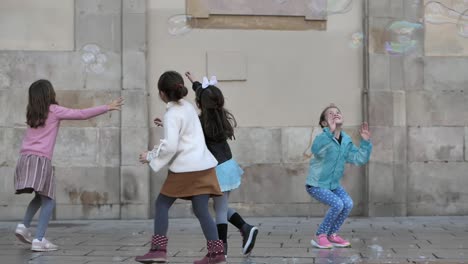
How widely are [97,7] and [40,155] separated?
120 inches

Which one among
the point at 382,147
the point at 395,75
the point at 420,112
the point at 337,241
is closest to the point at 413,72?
the point at 395,75

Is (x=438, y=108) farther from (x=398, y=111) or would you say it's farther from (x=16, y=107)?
(x=16, y=107)

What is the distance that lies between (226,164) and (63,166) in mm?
3594

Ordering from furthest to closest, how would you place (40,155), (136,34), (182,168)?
(136,34) → (40,155) → (182,168)

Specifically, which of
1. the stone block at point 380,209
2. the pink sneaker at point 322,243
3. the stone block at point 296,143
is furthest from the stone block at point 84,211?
the stone block at point 380,209

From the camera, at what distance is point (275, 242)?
265 inches

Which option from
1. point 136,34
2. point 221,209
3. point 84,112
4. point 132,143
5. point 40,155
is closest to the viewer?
point 221,209

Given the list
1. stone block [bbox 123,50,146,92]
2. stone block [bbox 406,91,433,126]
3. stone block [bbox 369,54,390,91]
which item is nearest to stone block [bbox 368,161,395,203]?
stone block [bbox 406,91,433,126]

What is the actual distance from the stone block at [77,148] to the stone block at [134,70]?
0.81 m

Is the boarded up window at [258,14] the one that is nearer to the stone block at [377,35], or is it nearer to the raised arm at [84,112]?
the stone block at [377,35]

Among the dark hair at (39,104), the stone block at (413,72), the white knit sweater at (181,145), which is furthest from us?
the stone block at (413,72)

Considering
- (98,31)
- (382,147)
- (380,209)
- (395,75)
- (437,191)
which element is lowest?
(380,209)

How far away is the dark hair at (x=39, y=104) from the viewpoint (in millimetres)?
6324

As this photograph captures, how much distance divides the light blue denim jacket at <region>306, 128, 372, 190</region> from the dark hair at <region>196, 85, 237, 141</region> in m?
1.21
